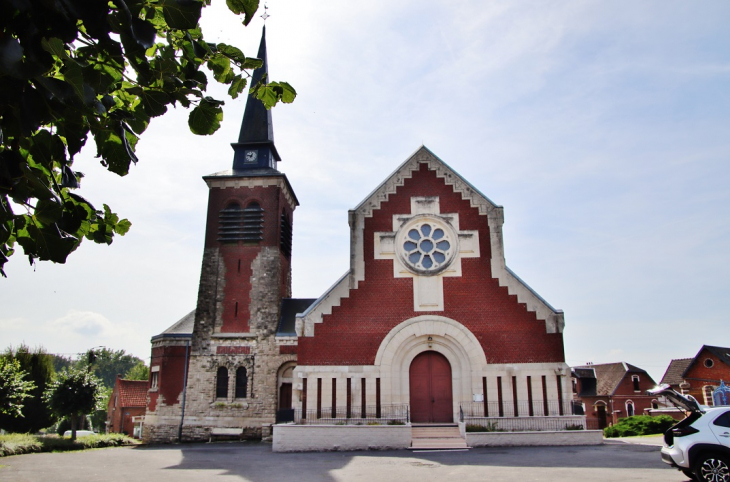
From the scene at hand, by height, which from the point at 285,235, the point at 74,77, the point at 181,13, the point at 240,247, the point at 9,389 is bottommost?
the point at 9,389

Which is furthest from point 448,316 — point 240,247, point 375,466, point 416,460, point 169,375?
point 169,375

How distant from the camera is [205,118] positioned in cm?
357

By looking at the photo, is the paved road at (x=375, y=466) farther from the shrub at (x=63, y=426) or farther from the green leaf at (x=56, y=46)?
the shrub at (x=63, y=426)

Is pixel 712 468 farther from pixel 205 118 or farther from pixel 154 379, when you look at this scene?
pixel 154 379

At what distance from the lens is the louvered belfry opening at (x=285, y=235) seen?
3048 cm

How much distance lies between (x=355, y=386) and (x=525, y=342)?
646cm

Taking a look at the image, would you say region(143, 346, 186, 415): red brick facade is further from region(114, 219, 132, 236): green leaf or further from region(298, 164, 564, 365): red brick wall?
region(114, 219, 132, 236): green leaf

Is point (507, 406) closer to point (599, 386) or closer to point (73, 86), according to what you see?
point (73, 86)

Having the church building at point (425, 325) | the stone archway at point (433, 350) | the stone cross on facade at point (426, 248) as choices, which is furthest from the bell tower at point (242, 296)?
the stone cross on facade at point (426, 248)

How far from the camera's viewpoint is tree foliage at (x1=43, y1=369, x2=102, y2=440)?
25094 mm

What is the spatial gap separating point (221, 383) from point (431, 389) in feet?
38.8

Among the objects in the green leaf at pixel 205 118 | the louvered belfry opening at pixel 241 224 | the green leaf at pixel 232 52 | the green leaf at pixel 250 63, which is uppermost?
the louvered belfry opening at pixel 241 224

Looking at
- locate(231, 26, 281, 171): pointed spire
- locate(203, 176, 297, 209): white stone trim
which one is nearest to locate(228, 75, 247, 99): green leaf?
locate(203, 176, 297, 209): white stone trim

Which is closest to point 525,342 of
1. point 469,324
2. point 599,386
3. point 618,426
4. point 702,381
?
point 469,324
